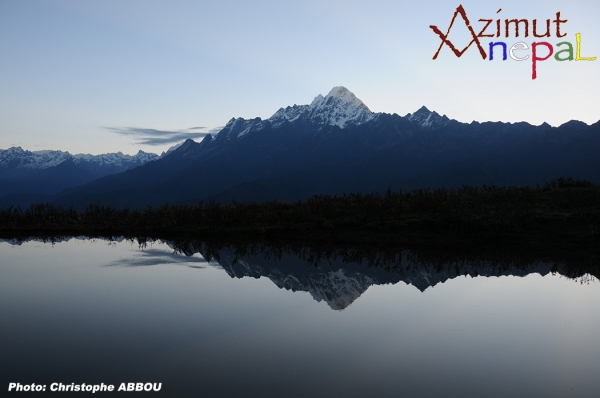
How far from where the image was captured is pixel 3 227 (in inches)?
1724

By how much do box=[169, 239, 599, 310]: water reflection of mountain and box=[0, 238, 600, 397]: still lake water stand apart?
17 centimetres

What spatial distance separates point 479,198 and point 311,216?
1581cm

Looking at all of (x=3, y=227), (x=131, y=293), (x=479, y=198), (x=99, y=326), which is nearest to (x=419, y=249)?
(x=479, y=198)

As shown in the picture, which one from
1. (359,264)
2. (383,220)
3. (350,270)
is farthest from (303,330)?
(383,220)

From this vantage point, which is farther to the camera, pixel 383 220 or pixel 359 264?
pixel 383 220

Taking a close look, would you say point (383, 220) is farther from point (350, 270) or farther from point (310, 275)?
point (310, 275)

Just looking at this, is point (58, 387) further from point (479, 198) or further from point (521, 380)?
point (479, 198)

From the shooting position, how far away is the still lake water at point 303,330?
35.3 feet

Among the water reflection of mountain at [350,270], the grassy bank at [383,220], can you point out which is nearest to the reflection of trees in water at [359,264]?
the water reflection of mountain at [350,270]

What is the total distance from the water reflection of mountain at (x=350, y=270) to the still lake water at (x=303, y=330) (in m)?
0.17

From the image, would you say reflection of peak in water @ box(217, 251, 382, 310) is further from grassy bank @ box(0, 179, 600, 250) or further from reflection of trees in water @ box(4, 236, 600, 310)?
grassy bank @ box(0, 179, 600, 250)

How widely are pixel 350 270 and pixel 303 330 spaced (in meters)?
10.5

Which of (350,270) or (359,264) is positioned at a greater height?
(359,264)

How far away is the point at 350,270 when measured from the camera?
24.8m
